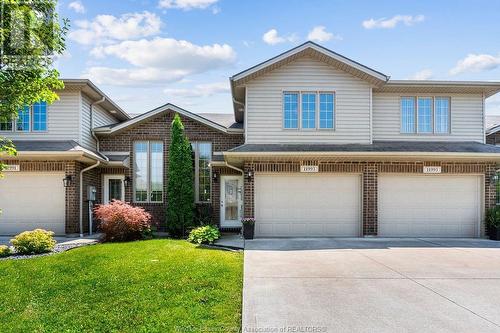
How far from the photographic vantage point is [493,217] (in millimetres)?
12531

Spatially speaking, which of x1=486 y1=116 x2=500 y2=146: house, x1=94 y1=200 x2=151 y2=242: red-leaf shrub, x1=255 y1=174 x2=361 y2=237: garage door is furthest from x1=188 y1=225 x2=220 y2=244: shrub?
x1=486 y1=116 x2=500 y2=146: house

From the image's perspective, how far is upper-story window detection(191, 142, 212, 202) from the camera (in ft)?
49.4

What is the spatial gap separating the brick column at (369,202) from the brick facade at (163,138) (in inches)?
199

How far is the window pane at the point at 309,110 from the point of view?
13.1 meters

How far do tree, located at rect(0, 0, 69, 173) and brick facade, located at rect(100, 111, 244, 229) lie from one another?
308 inches

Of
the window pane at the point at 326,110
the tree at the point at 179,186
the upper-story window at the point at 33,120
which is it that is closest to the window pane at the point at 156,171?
the tree at the point at 179,186

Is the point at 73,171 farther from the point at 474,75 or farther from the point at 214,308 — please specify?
the point at 474,75

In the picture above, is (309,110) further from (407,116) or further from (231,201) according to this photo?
(231,201)

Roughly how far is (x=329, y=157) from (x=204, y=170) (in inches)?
204

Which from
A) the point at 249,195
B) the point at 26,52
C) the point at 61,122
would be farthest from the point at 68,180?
the point at 26,52

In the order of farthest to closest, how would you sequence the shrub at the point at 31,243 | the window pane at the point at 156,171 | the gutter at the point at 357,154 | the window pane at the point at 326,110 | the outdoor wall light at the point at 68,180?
the window pane at the point at 156,171 → the window pane at the point at 326,110 → the outdoor wall light at the point at 68,180 → the gutter at the point at 357,154 → the shrub at the point at 31,243

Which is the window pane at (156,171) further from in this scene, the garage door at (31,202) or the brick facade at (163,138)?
the garage door at (31,202)

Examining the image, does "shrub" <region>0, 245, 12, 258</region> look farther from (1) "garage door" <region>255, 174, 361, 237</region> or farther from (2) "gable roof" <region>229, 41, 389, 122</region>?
(2) "gable roof" <region>229, 41, 389, 122</region>

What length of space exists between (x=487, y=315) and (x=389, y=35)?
29.0 feet
